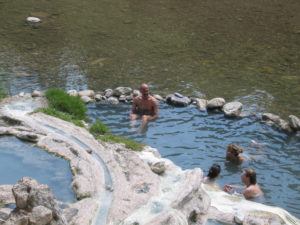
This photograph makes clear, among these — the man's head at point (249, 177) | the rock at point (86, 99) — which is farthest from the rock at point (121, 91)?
the man's head at point (249, 177)

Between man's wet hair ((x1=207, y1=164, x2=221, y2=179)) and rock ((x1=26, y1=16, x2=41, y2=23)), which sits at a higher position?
man's wet hair ((x1=207, y1=164, x2=221, y2=179))

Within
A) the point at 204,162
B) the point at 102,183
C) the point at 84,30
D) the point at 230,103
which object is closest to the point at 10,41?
the point at 84,30

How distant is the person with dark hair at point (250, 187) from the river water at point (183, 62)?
340 millimetres

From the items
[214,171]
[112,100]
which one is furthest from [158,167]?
[112,100]

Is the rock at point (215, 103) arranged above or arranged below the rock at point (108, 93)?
above

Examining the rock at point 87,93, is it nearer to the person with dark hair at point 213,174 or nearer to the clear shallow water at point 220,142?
the clear shallow water at point 220,142

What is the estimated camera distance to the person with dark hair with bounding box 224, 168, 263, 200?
10.4 meters

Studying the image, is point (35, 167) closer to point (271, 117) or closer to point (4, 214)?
point (4, 214)

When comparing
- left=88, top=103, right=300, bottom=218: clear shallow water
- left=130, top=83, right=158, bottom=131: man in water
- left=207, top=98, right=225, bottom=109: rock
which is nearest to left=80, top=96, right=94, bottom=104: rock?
left=88, top=103, right=300, bottom=218: clear shallow water

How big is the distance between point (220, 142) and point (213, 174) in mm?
2301

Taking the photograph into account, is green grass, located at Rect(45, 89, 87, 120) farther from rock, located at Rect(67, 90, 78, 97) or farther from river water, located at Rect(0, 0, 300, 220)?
rock, located at Rect(67, 90, 78, 97)

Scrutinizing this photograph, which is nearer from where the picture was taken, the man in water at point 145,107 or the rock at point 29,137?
the rock at point 29,137

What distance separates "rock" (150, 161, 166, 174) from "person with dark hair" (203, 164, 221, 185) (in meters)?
1.27

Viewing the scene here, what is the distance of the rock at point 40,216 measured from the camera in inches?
259
